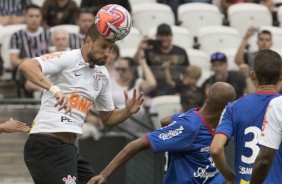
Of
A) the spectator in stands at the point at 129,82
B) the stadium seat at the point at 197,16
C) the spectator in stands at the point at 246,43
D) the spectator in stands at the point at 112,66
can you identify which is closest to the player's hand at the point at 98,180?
the spectator in stands at the point at 129,82

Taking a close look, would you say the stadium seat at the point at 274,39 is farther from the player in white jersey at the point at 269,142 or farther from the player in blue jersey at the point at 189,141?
the player in white jersey at the point at 269,142

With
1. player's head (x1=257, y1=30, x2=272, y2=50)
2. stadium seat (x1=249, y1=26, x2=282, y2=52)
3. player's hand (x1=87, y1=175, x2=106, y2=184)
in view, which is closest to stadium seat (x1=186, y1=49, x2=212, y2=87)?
player's head (x1=257, y1=30, x2=272, y2=50)

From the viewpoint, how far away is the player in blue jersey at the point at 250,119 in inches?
278

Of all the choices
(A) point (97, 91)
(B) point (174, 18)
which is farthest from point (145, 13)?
(A) point (97, 91)

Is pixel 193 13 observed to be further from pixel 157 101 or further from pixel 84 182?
pixel 84 182

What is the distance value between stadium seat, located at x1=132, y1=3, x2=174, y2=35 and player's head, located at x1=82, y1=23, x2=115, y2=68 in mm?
6643

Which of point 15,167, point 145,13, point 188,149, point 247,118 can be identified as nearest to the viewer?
point 247,118

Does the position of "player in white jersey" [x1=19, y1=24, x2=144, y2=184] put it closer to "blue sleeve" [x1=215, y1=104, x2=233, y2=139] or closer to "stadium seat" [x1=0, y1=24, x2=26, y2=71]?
"blue sleeve" [x1=215, y1=104, x2=233, y2=139]

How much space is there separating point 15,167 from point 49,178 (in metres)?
4.04

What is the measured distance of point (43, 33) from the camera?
546 inches

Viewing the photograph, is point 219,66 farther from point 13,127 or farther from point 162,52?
point 13,127

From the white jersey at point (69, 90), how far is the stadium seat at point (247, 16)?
740 centimetres

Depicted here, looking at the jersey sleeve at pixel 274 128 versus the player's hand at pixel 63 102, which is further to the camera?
the player's hand at pixel 63 102

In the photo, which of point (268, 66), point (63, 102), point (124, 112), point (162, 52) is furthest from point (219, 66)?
point (268, 66)
